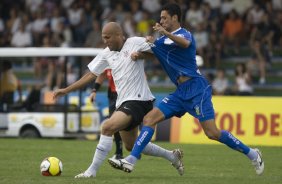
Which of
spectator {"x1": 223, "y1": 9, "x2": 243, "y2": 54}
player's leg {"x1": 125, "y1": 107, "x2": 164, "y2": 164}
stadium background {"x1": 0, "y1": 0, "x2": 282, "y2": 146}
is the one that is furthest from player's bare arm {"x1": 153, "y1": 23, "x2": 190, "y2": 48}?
spectator {"x1": 223, "y1": 9, "x2": 243, "y2": 54}

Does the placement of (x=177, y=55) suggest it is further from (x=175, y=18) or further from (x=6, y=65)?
(x=6, y=65)

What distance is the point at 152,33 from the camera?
94.8 ft

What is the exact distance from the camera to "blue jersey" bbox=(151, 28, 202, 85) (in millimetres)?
12445

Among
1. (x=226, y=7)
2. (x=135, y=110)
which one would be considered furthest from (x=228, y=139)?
(x=226, y=7)

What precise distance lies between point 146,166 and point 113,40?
3.12 meters

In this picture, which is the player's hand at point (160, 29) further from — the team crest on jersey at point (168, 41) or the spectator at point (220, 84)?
the spectator at point (220, 84)

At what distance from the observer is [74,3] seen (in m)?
32.1

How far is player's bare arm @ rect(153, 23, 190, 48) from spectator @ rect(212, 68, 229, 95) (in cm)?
1437

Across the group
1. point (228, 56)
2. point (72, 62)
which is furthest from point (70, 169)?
point (228, 56)

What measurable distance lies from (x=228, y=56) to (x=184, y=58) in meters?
16.6

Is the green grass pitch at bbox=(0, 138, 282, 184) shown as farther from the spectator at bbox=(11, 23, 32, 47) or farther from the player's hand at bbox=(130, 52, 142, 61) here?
the spectator at bbox=(11, 23, 32, 47)

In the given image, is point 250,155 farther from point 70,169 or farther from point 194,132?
point 194,132

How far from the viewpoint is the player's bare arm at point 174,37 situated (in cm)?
1179

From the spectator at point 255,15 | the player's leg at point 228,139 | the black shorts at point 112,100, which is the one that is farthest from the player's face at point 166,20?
the spectator at point 255,15
